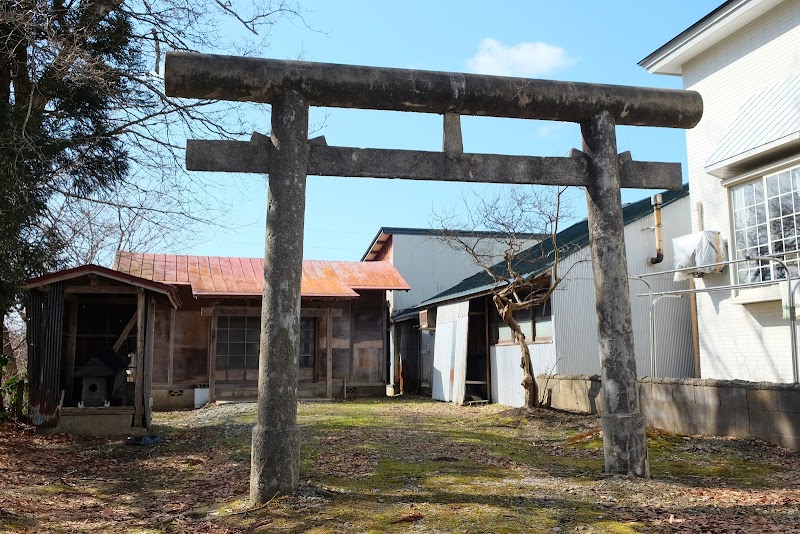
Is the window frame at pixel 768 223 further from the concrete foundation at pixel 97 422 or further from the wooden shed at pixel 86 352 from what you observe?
the concrete foundation at pixel 97 422

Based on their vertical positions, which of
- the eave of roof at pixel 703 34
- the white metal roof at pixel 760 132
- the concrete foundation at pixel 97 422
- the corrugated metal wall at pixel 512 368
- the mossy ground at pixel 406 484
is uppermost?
the eave of roof at pixel 703 34

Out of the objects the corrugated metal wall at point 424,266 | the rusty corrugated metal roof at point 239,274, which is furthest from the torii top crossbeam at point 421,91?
the corrugated metal wall at point 424,266

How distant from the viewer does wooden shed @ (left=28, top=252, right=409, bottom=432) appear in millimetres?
11492

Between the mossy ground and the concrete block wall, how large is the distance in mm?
307

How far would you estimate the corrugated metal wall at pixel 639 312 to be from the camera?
48.5ft

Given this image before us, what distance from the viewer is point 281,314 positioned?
6105 millimetres

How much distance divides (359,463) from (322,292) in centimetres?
1068

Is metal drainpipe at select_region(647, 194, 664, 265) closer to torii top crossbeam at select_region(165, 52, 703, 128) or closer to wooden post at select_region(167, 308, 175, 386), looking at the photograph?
torii top crossbeam at select_region(165, 52, 703, 128)

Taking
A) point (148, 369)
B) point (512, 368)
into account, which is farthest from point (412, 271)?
point (148, 369)

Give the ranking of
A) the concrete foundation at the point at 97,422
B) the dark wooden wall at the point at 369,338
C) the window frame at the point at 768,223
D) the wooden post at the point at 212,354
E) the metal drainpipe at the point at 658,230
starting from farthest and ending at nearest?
the dark wooden wall at the point at 369,338 < the wooden post at the point at 212,354 < the metal drainpipe at the point at 658,230 < the concrete foundation at the point at 97,422 < the window frame at the point at 768,223

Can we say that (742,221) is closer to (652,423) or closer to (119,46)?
(652,423)

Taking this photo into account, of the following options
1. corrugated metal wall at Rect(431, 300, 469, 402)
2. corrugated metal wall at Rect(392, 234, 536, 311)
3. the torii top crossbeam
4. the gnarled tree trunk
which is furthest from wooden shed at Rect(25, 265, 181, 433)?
corrugated metal wall at Rect(392, 234, 536, 311)

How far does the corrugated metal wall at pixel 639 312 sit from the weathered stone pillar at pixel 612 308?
7.53m

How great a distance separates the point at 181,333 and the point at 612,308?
14.2 meters
